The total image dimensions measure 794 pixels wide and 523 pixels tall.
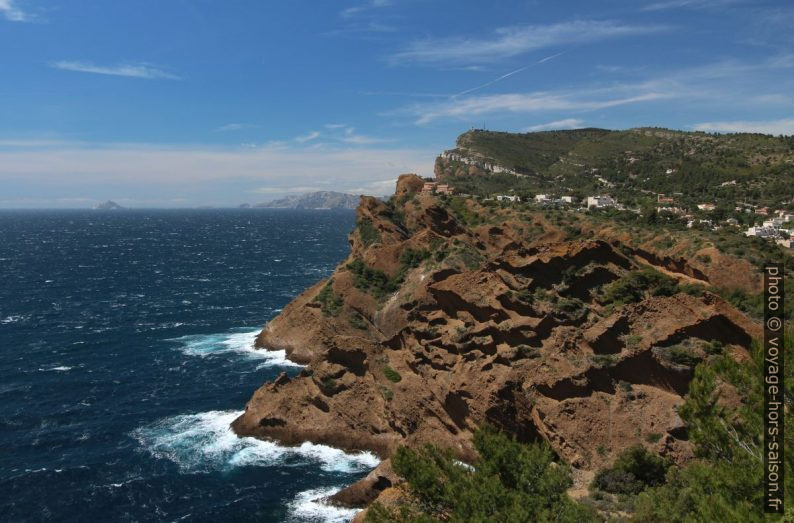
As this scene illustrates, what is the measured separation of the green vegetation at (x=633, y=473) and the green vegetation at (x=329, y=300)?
48970 millimetres

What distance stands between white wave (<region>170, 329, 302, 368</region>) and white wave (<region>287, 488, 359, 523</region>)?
30707mm

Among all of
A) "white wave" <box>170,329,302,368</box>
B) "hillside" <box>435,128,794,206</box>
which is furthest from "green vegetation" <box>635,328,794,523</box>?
"hillside" <box>435,128,794,206</box>

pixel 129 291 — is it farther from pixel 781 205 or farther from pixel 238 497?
pixel 781 205

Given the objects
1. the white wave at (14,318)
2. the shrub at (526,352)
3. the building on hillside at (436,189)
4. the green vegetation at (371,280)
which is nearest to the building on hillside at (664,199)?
the building on hillside at (436,189)

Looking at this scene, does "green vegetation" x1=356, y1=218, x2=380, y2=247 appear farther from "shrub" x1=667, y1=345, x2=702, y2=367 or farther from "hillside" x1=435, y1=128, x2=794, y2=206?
"shrub" x1=667, y1=345, x2=702, y2=367

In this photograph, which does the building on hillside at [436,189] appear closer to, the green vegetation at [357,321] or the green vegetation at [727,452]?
the green vegetation at [357,321]

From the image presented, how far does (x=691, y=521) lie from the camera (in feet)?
60.6

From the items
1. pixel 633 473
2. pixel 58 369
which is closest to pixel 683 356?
pixel 633 473

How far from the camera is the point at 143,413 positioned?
55.8m

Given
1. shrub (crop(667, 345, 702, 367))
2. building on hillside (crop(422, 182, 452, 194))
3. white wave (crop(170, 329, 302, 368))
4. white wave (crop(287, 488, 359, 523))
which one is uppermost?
building on hillside (crop(422, 182, 452, 194))

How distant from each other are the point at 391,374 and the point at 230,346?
36.6 metres

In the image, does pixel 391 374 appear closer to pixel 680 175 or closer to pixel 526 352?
pixel 526 352

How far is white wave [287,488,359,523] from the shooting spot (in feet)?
127

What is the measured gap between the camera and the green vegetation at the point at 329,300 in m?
78.9
